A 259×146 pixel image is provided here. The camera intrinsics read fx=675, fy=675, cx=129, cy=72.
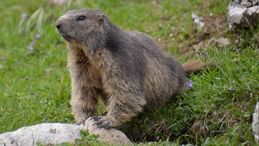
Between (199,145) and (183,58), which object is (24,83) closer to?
(183,58)

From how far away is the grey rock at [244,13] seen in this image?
757 cm

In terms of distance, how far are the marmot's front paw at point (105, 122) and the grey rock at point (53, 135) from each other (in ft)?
0.19

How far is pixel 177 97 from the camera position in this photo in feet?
22.7

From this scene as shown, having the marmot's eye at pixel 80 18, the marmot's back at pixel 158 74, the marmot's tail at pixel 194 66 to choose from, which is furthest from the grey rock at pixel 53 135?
the marmot's tail at pixel 194 66

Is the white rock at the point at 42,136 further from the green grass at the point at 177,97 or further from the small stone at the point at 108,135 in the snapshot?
the green grass at the point at 177,97

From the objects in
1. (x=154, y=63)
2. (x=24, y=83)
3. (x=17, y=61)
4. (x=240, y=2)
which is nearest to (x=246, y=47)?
(x=240, y=2)

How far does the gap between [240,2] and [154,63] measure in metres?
1.54

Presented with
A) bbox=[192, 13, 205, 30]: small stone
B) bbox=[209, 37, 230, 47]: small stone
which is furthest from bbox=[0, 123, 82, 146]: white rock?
bbox=[192, 13, 205, 30]: small stone

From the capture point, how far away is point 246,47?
25.1 feet

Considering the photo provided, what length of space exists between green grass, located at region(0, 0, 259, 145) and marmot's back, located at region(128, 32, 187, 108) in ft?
0.39

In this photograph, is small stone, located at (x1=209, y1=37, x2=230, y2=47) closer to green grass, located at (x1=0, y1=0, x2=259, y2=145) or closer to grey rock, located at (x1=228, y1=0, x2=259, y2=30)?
green grass, located at (x1=0, y1=0, x2=259, y2=145)

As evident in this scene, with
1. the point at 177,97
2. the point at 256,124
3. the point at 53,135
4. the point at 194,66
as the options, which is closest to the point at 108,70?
the point at 53,135

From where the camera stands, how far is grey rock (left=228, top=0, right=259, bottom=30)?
757 cm

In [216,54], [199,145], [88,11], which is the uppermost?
[88,11]
